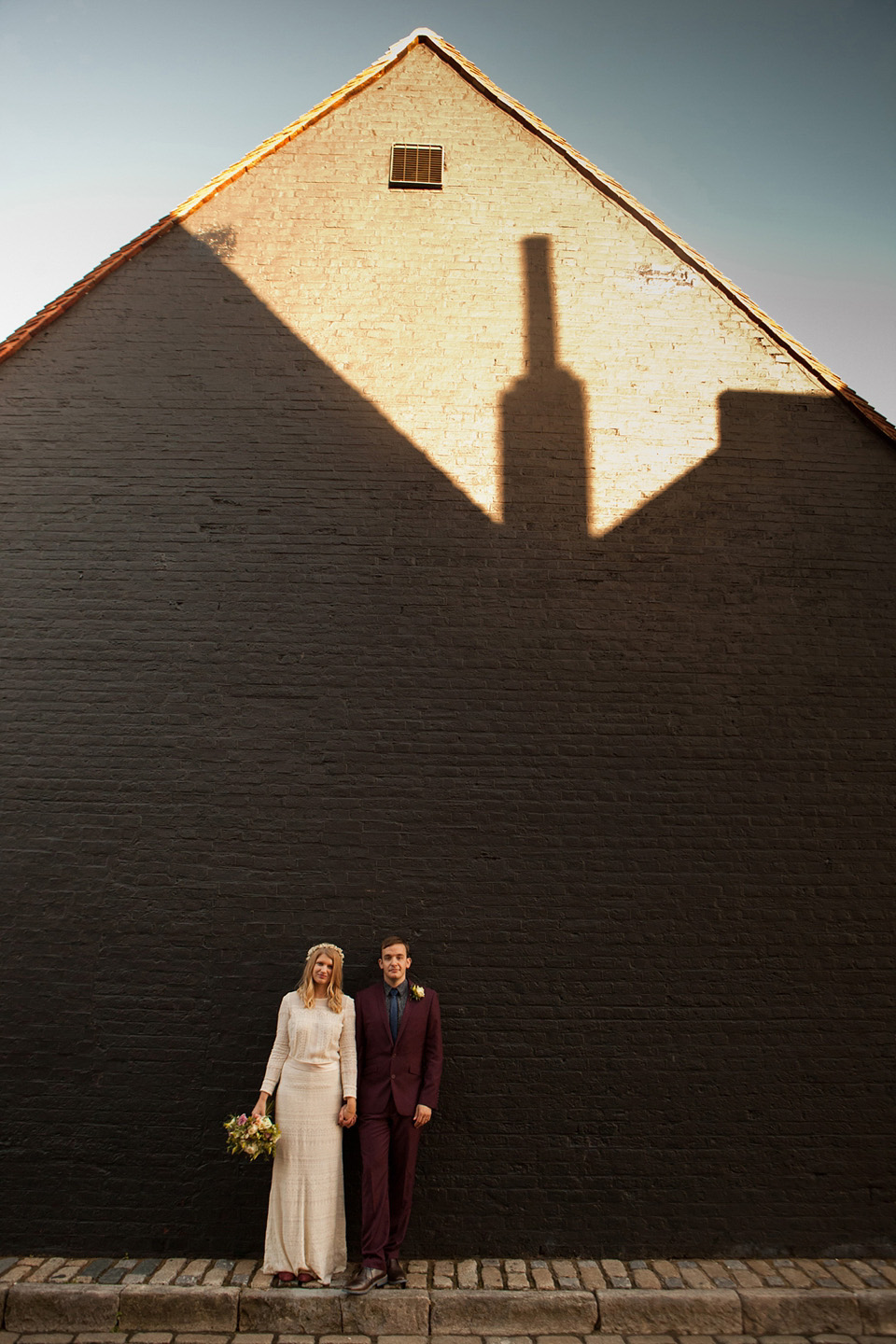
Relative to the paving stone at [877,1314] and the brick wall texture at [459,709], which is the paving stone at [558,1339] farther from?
the paving stone at [877,1314]

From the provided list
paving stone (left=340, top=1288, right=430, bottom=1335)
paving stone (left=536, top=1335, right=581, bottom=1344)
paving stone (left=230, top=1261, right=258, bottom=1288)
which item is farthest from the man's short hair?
paving stone (left=536, top=1335, right=581, bottom=1344)

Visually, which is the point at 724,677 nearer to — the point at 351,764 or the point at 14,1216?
the point at 351,764

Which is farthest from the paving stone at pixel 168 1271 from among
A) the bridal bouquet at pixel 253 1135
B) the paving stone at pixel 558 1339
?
the paving stone at pixel 558 1339

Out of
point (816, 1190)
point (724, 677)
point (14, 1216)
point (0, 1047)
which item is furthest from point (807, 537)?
point (14, 1216)

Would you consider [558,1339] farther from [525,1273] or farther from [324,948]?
[324,948]

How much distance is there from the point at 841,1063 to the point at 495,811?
9.29 ft

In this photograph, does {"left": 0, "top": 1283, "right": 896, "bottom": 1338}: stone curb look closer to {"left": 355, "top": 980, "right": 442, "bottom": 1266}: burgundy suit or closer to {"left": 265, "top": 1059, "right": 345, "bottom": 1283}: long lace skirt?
{"left": 265, "top": 1059, "right": 345, "bottom": 1283}: long lace skirt

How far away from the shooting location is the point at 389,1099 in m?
4.69

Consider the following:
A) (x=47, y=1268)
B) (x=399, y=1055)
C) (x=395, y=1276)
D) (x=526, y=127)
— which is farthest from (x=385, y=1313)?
(x=526, y=127)

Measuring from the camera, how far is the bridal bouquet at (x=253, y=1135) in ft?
14.3

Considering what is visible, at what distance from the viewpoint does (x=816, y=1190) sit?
4.99 metres

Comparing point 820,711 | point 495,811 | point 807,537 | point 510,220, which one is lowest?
point 495,811

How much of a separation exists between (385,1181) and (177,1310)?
50.3 inches

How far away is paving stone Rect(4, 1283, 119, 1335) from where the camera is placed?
4219 millimetres
